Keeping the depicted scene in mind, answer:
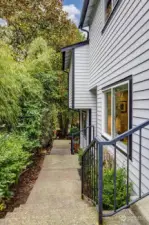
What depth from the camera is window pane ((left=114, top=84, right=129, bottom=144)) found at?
407 cm

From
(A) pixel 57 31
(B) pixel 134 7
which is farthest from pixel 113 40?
(A) pixel 57 31

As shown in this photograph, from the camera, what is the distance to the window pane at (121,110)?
13.4 ft

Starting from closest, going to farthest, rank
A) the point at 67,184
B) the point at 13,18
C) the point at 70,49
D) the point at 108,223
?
the point at 108,223
the point at 67,184
the point at 70,49
the point at 13,18

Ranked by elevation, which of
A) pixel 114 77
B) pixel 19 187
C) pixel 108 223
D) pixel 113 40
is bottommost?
pixel 19 187

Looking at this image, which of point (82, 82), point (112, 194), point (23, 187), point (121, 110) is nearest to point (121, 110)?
point (121, 110)

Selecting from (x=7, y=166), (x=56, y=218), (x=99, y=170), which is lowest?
(x=56, y=218)

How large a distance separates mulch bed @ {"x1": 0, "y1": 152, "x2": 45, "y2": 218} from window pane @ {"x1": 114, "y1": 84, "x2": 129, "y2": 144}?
246 centimetres

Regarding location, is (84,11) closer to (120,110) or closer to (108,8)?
(108,8)

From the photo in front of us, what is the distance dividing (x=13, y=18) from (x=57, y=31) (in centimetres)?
296

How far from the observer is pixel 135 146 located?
3369mm

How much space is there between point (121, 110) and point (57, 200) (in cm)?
211

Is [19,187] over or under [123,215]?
under

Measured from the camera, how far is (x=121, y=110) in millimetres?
4406

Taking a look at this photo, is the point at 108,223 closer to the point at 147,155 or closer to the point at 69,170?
the point at 147,155
